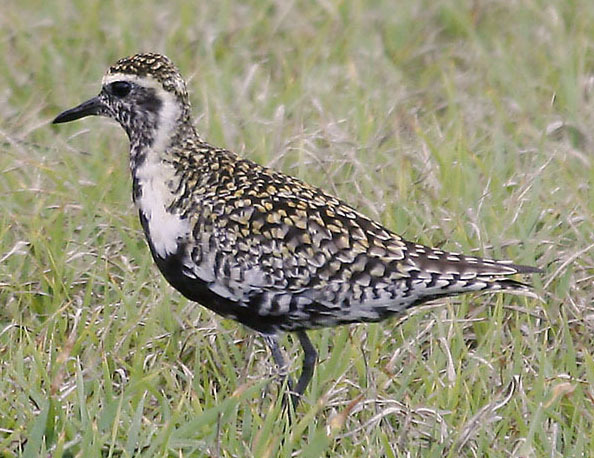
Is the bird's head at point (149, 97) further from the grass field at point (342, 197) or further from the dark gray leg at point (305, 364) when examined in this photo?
the dark gray leg at point (305, 364)

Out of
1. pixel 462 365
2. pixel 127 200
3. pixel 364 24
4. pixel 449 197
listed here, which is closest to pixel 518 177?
pixel 449 197

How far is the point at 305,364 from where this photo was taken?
552 cm

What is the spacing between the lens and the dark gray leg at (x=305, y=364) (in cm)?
540

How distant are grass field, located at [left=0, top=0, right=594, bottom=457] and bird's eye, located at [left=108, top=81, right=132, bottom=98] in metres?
0.83

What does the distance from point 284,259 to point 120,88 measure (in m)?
1.12

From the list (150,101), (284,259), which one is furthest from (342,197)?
(284,259)

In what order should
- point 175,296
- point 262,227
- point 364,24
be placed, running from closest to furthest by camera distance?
point 262,227 → point 175,296 → point 364,24

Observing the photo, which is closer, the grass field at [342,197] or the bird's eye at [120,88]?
the grass field at [342,197]

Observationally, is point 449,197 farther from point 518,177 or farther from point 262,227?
point 262,227

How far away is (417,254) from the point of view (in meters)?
5.37

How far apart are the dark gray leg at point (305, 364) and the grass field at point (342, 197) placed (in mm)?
60

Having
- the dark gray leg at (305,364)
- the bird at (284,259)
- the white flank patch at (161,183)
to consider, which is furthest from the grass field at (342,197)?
the white flank patch at (161,183)

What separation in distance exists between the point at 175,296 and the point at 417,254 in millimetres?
1292

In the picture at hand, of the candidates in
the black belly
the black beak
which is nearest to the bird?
the black belly
